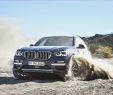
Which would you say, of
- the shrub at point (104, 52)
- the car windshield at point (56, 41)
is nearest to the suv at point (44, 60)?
the car windshield at point (56, 41)

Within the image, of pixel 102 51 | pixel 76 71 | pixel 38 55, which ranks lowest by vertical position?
pixel 102 51

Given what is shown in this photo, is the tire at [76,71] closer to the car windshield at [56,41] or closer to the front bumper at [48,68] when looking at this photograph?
the front bumper at [48,68]

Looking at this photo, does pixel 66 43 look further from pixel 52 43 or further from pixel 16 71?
pixel 16 71

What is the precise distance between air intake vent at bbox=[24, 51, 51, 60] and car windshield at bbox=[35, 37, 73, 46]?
4.74 ft

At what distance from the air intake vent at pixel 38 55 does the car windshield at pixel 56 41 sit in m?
1.44

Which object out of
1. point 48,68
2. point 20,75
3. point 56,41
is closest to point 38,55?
point 48,68

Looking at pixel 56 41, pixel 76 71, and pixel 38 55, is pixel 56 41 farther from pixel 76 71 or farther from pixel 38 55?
pixel 76 71

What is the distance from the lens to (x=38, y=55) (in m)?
16.2

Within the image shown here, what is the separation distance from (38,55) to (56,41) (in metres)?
1.75

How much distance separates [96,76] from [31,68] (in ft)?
6.97

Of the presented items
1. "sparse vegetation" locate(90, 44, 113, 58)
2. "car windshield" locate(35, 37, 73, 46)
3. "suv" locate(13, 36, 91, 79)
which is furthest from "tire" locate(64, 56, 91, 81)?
"sparse vegetation" locate(90, 44, 113, 58)

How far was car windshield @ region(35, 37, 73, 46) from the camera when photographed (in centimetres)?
1753

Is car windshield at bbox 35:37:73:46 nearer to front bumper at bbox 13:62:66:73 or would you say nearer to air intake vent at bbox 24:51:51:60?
air intake vent at bbox 24:51:51:60

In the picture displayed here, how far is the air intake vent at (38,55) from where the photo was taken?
635 inches
